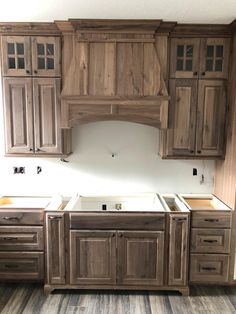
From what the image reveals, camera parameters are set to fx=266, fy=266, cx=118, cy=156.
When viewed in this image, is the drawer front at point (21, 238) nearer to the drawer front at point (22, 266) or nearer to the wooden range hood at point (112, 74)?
the drawer front at point (22, 266)

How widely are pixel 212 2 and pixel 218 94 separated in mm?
853

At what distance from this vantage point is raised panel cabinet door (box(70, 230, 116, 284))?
8.41 feet

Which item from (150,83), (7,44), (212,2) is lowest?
(150,83)

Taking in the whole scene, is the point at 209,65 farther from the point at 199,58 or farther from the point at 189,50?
the point at 189,50

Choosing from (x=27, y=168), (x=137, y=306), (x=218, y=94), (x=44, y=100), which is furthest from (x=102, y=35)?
(x=137, y=306)

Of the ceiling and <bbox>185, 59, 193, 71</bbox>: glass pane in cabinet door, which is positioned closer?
the ceiling

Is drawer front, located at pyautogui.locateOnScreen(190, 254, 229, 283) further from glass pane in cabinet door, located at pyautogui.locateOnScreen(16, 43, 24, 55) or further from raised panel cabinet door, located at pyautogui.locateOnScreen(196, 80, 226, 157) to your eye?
glass pane in cabinet door, located at pyautogui.locateOnScreen(16, 43, 24, 55)

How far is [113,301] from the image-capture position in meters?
2.53

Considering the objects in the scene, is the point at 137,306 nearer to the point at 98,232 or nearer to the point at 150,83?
the point at 98,232

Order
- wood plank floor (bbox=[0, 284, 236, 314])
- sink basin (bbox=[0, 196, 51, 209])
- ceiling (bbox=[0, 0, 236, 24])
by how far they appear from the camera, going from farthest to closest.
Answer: sink basin (bbox=[0, 196, 51, 209]), wood plank floor (bbox=[0, 284, 236, 314]), ceiling (bbox=[0, 0, 236, 24])

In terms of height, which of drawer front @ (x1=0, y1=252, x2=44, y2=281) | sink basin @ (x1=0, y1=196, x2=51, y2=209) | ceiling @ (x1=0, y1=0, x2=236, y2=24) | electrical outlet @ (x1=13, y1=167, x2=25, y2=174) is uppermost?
ceiling @ (x1=0, y1=0, x2=236, y2=24)

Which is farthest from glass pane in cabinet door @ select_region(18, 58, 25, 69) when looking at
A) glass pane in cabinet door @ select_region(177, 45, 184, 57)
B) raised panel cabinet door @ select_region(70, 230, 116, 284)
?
raised panel cabinet door @ select_region(70, 230, 116, 284)

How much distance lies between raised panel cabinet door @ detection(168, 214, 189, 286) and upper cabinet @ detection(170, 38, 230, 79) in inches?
55.4

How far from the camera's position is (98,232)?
2.56 m
